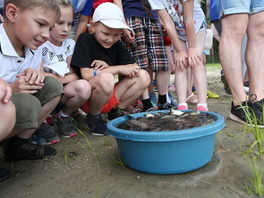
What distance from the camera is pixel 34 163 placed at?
170 cm

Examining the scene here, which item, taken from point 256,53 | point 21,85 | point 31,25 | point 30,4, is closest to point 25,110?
point 21,85

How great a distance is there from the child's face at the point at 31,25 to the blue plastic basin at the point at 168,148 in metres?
0.69

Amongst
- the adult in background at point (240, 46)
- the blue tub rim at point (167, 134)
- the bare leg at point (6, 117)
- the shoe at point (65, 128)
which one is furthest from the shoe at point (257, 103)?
the bare leg at point (6, 117)

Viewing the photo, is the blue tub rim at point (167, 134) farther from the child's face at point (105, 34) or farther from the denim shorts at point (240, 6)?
the denim shorts at point (240, 6)

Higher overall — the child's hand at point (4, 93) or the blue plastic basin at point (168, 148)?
the child's hand at point (4, 93)

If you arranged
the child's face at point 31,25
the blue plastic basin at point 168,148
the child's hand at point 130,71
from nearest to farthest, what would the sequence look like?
the blue plastic basin at point 168,148 → the child's face at point 31,25 → the child's hand at point 130,71

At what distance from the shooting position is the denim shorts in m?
2.26

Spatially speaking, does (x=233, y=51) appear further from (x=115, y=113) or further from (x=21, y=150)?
(x=21, y=150)

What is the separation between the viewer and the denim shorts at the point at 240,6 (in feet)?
7.41

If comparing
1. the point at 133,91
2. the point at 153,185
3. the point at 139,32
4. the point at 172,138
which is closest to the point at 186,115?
the point at 172,138

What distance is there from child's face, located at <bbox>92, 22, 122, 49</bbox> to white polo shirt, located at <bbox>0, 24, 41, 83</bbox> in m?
0.70

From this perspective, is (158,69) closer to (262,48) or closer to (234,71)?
(234,71)

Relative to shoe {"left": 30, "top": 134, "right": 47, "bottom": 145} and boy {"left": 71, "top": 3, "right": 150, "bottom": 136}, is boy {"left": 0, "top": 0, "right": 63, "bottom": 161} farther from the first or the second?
boy {"left": 71, "top": 3, "right": 150, "bottom": 136}

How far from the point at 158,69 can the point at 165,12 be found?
0.58 metres
